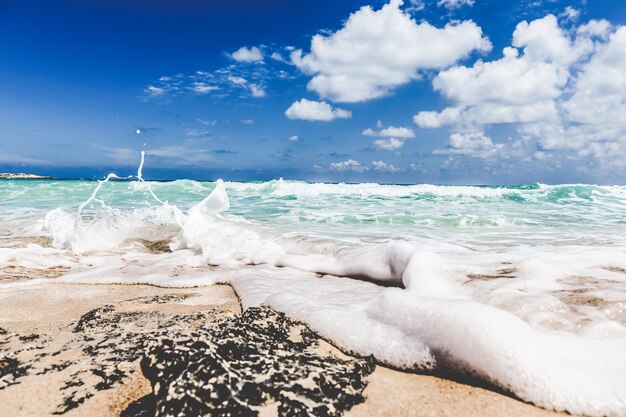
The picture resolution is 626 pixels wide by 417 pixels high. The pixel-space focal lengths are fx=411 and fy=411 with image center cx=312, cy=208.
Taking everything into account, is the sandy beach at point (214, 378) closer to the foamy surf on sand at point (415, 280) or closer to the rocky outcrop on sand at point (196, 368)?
the rocky outcrop on sand at point (196, 368)

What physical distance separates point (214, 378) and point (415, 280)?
82.3 inches

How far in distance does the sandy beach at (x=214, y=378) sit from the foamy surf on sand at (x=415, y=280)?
13cm

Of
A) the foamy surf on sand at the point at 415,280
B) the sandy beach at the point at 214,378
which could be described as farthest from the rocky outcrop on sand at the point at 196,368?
the foamy surf on sand at the point at 415,280

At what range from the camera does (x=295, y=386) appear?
136cm

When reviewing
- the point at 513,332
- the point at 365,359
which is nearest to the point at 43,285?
the point at 365,359

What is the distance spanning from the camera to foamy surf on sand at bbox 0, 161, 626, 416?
1599 millimetres

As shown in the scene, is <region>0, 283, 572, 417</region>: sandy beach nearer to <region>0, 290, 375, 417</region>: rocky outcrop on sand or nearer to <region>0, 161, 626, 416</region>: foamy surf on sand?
<region>0, 290, 375, 417</region>: rocky outcrop on sand

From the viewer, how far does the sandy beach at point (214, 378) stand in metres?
1.25

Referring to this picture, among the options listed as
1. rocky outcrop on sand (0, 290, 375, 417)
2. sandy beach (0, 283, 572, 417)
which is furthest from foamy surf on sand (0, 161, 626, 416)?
rocky outcrop on sand (0, 290, 375, 417)

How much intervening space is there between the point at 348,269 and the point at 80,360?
101 inches

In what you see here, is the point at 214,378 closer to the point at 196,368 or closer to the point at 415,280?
the point at 196,368

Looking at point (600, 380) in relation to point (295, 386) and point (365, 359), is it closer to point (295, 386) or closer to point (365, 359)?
point (365, 359)

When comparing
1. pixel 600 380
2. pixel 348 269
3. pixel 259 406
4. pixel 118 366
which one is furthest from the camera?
pixel 348 269

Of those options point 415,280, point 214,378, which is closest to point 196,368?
point 214,378
